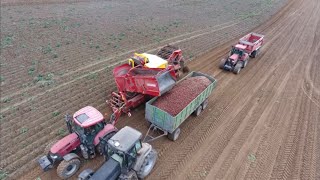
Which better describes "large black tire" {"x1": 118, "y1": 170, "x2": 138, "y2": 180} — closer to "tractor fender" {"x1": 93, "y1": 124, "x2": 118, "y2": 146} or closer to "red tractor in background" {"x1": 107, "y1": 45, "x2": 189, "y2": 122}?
"tractor fender" {"x1": 93, "y1": 124, "x2": 118, "y2": 146}

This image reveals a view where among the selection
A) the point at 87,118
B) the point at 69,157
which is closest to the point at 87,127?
the point at 87,118

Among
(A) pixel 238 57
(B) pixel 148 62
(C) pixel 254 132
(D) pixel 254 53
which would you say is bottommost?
(C) pixel 254 132

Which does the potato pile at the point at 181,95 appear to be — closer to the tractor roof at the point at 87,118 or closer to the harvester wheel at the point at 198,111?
the harvester wheel at the point at 198,111

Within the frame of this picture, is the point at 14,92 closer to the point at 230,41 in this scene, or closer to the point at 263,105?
the point at 263,105

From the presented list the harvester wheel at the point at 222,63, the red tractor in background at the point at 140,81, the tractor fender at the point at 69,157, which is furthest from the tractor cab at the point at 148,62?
the harvester wheel at the point at 222,63

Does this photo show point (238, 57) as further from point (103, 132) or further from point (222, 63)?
point (103, 132)

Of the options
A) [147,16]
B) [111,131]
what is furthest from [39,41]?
[111,131]

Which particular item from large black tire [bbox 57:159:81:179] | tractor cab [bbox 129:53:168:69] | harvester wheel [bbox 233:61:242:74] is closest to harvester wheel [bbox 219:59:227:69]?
harvester wheel [bbox 233:61:242:74]
